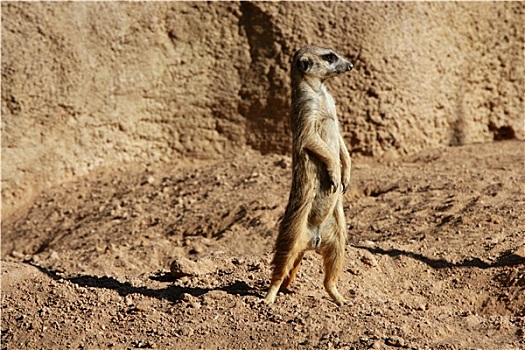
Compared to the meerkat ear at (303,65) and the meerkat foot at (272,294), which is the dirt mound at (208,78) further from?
the meerkat foot at (272,294)

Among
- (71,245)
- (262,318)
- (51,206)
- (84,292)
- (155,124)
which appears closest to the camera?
(262,318)

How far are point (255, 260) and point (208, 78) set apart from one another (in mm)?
3608

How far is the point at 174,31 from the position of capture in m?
8.70

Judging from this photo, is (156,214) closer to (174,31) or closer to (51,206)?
(51,206)

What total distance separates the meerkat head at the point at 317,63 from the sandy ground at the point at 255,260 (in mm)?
1226

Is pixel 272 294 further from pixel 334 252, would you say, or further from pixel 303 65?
pixel 303 65

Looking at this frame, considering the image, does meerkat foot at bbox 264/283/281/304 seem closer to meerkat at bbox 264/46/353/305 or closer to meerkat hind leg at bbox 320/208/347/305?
meerkat at bbox 264/46/353/305

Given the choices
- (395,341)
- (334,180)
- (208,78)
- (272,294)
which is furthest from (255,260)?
(208,78)

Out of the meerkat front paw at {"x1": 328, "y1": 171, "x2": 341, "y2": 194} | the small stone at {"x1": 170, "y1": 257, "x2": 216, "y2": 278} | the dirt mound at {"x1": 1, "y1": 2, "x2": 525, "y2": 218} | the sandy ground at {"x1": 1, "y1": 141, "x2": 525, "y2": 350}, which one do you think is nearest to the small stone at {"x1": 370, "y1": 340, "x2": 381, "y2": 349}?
the sandy ground at {"x1": 1, "y1": 141, "x2": 525, "y2": 350}

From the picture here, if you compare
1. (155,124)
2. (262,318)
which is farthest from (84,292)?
(155,124)

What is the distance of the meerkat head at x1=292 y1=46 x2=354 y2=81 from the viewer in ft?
15.2

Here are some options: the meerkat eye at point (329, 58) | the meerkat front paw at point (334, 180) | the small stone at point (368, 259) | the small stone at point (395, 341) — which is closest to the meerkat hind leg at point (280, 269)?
the meerkat front paw at point (334, 180)

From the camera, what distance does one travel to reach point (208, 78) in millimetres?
8742

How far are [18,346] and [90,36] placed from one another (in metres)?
4.54
